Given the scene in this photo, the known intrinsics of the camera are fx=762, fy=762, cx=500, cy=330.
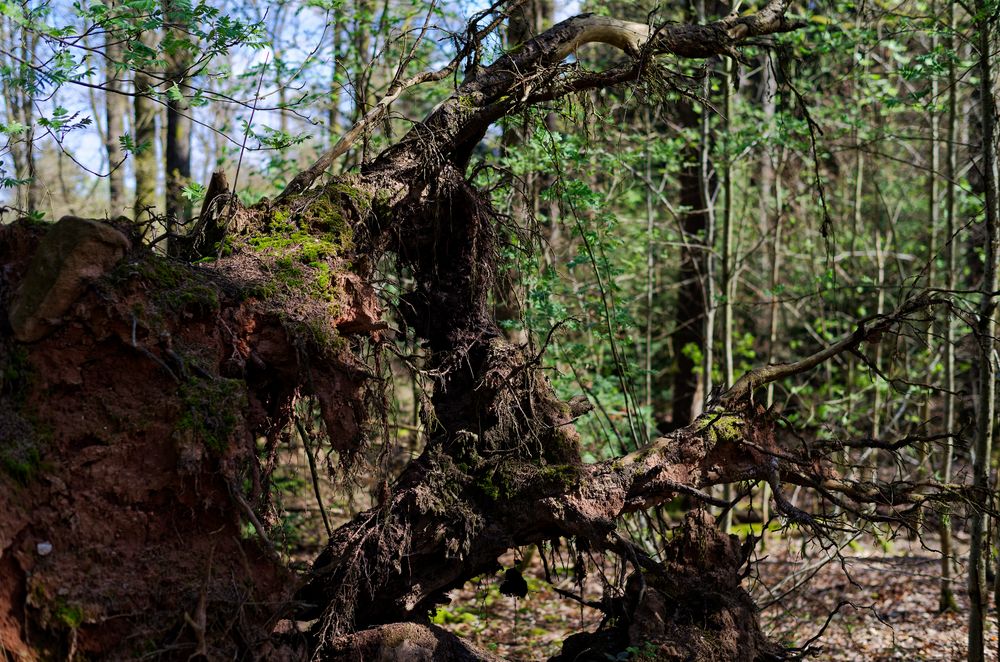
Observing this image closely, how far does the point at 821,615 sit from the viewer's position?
26.1ft

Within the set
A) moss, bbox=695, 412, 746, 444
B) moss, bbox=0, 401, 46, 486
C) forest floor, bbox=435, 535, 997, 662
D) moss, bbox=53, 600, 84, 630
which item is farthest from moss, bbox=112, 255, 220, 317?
forest floor, bbox=435, 535, 997, 662

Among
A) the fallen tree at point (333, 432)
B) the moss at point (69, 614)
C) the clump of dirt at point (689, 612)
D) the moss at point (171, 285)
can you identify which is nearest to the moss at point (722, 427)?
the fallen tree at point (333, 432)

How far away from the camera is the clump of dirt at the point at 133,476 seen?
3.25 meters

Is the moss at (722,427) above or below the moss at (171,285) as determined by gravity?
below

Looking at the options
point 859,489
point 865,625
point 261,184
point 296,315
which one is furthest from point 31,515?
point 261,184

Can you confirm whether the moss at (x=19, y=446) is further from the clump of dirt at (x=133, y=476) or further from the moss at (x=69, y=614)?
the moss at (x=69, y=614)

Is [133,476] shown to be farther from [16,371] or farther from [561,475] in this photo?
[561,475]

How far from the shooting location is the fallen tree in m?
3.41

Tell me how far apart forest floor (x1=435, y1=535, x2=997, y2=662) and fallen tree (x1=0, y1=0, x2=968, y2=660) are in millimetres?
1911

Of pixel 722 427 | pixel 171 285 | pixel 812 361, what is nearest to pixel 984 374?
pixel 812 361

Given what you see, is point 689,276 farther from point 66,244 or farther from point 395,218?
point 66,244

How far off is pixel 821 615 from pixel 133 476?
23.3 feet

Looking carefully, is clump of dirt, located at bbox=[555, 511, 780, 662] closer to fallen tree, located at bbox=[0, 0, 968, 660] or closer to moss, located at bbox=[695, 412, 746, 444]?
fallen tree, located at bbox=[0, 0, 968, 660]

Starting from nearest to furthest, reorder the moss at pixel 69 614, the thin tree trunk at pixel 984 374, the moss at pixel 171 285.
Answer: the moss at pixel 69 614 → the moss at pixel 171 285 → the thin tree trunk at pixel 984 374
